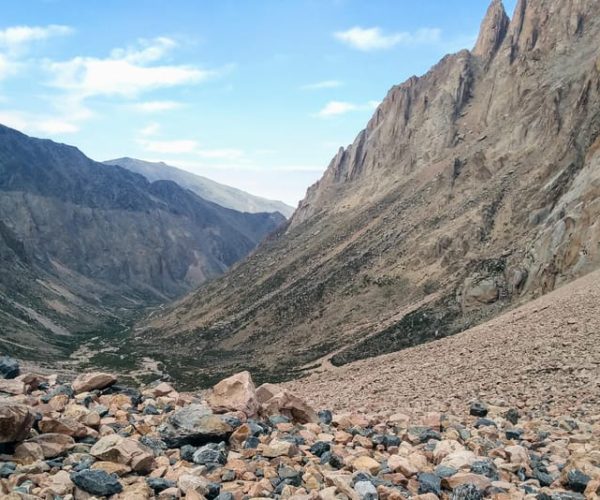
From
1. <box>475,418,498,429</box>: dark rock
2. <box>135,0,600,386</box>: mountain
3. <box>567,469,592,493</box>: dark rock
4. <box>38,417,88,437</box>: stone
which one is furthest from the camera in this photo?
<box>135,0,600,386</box>: mountain

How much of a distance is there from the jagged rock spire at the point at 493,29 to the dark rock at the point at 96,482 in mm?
115047

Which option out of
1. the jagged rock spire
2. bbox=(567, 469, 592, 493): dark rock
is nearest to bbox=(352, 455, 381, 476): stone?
bbox=(567, 469, 592, 493): dark rock

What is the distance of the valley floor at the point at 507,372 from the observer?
1758cm

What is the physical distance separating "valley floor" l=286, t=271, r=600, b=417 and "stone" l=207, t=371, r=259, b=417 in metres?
6.76

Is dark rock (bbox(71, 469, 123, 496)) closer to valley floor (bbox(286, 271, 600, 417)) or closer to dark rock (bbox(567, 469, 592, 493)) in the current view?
dark rock (bbox(567, 469, 592, 493))

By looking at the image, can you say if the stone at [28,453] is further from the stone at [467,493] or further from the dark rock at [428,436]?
the dark rock at [428,436]

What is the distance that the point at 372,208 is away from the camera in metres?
95.7

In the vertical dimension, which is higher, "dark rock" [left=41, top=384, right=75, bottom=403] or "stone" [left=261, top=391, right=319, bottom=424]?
"dark rock" [left=41, top=384, right=75, bottom=403]

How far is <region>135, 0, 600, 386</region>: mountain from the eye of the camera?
4803 centimetres

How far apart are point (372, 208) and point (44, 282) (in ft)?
288

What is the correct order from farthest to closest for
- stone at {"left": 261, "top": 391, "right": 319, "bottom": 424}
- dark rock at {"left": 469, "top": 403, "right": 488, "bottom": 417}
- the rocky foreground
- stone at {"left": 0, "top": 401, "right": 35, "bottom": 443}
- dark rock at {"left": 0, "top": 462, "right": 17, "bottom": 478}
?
1. dark rock at {"left": 469, "top": 403, "right": 488, "bottom": 417}
2. stone at {"left": 261, "top": 391, "right": 319, "bottom": 424}
3. stone at {"left": 0, "top": 401, "right": 35, "bottom": 443}
4. the rocky foreground
5. dark rock at {"left": 0, "top": 462, "right": 17, "bottom": 478}

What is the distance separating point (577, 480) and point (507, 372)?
11.0 metres

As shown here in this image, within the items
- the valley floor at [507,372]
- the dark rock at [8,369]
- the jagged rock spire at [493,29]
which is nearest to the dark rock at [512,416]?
the valley floor at [507,372]

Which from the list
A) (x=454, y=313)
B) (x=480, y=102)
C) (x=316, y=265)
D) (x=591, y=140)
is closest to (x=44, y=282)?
(x=316, y=265)
